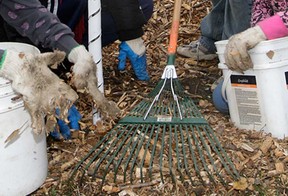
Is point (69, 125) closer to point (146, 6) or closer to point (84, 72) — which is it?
point (84, 72)

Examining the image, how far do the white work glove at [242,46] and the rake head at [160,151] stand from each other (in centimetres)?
28

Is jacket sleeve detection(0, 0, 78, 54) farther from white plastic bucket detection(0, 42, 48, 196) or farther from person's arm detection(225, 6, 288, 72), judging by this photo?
person's arm detection(225, 6, 288, 72)

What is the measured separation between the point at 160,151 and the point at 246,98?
374mm

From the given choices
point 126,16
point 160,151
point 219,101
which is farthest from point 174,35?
point 160,151

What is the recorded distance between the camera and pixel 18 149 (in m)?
1.88

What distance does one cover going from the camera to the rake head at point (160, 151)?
198 centimetres

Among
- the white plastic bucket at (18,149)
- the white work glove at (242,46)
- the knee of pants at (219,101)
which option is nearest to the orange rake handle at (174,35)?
the knee of pants at (219,101)

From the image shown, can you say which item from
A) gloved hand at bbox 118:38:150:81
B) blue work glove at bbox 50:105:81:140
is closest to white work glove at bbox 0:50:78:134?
blue work glove at bbox 50:105:81:140

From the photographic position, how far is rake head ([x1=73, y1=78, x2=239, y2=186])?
1.98 meters

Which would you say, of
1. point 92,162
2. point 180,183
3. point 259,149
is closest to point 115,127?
point 92,162

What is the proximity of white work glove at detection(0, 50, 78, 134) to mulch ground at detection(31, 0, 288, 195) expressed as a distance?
0.35m

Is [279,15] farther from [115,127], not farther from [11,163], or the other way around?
[11,163]

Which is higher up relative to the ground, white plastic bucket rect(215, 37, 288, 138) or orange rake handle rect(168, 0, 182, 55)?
orange rake handle rect(168, 0, 182, 55)

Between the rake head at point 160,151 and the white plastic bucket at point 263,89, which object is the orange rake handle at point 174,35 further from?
the white plastic bucket at point 263,89
